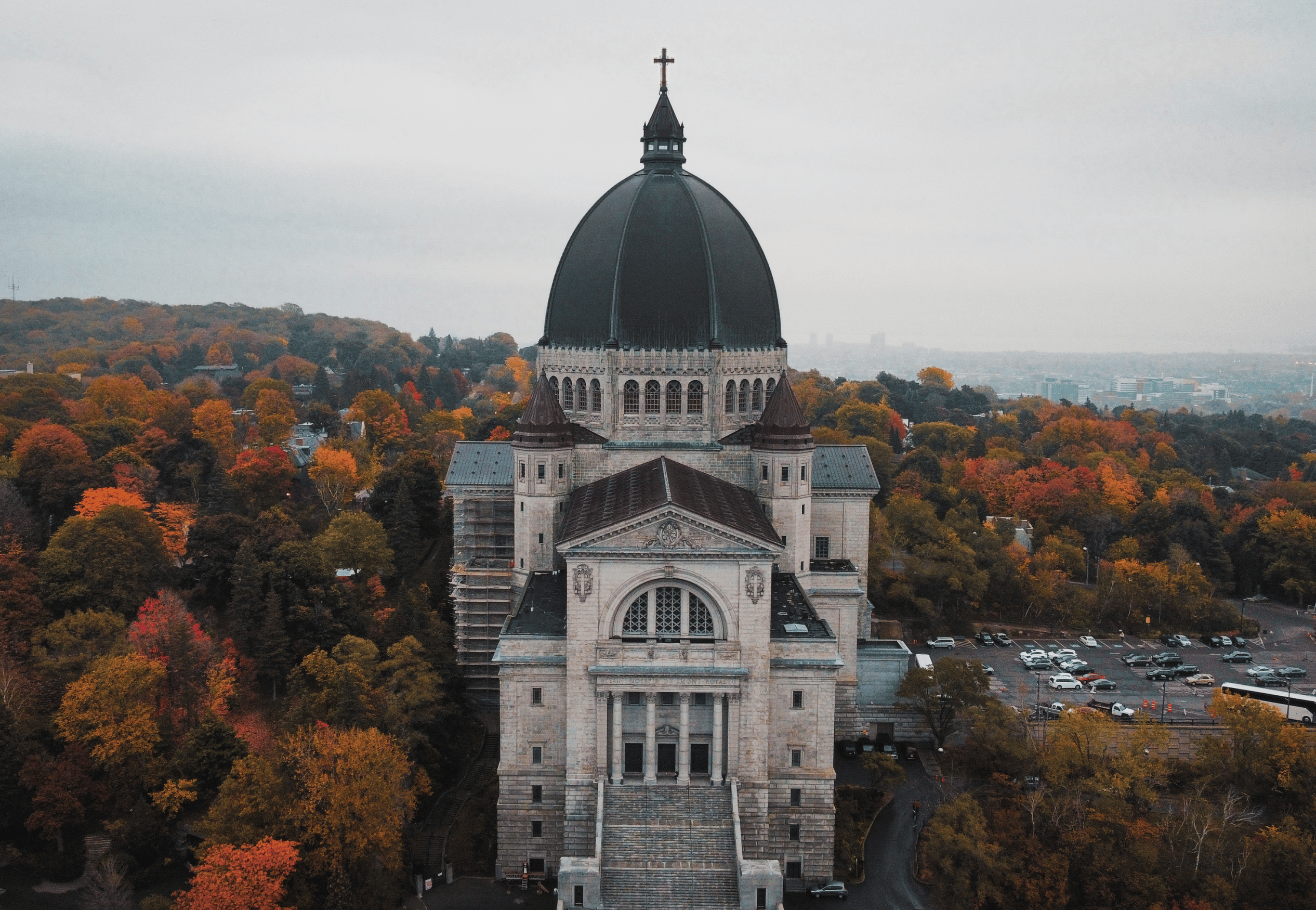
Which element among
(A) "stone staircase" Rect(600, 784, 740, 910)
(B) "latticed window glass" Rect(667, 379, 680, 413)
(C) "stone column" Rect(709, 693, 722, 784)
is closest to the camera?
(A) "stone staircase" Rect(600, 784, 740, 910)

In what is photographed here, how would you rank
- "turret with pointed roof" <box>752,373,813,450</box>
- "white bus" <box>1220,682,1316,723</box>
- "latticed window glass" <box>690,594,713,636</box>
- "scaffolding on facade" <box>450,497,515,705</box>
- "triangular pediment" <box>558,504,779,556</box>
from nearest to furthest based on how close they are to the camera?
"triangular pediment" <box>558,504,779,556</box>, "latticed window glass" <box>690,594,713,636</box>, "turret with pointed roof" <box>752,373,813,450</box>, "white bus" <box>1220,682,1316,723</box>, "scaffolding on facade" <box>450,497,515,705</box>

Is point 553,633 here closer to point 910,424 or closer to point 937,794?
point 937,794

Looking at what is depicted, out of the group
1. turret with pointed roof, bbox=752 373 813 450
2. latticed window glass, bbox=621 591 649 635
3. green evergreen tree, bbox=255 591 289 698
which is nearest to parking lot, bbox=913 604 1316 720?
turret with pointed roof, bbox=752 373 813 450

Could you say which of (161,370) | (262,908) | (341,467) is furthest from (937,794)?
(161,370)

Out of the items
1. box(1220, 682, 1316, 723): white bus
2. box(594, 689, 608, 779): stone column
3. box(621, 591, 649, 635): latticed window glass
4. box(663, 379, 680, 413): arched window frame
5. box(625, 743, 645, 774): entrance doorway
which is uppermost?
box(663, 379, 680, 413): arched window frame

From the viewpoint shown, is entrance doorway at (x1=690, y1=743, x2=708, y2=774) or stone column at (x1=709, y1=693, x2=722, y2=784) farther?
entrance doorway at (x1=690, y1=743, x2=708, y2=774)

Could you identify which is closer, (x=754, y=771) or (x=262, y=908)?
(x=262, y=908)

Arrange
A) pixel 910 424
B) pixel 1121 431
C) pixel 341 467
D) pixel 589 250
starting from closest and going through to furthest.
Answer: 1. pixel 589 250
2. pixel 341 467
3. pixel 1121 431
4. pixel 910 424

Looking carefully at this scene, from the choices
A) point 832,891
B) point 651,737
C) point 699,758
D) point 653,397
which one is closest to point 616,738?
point 651,737

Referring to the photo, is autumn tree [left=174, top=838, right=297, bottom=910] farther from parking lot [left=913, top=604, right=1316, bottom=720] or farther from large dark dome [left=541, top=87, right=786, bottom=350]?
parking lot [left=913, top=604, right=1316, bottom=720]
